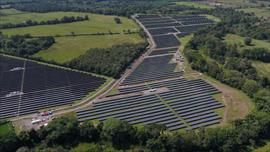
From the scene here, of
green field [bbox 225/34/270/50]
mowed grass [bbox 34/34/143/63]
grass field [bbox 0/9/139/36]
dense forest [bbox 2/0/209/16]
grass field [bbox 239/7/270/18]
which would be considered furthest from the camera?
grass field [bbox 239/7/270/18]

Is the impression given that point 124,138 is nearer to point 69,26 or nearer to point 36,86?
point 36,86

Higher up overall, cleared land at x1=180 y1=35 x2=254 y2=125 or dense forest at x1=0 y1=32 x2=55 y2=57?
dense forest at x1=0 y1=32 x2=55 y2=57

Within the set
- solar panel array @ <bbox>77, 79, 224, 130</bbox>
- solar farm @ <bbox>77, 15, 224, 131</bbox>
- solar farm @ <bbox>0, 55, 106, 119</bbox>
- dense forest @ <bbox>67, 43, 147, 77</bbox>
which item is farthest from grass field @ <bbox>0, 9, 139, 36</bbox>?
solar panel array @ <bbox>77, 79, 224, 130</bbox>

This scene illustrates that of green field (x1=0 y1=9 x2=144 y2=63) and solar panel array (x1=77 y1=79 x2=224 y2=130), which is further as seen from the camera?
green field (x1=0 y1=9 x2=144 y2=63)

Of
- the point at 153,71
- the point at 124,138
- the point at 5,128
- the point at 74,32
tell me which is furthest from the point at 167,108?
the point at 74,32

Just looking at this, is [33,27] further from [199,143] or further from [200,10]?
[199,143]

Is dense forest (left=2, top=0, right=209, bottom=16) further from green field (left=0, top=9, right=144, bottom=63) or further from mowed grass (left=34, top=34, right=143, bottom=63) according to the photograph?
mowed grass (left=34, top=34, right=143, bottom=63)

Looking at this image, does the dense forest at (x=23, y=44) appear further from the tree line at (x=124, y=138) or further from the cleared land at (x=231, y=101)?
the cleared land at (x=231, y=101)
